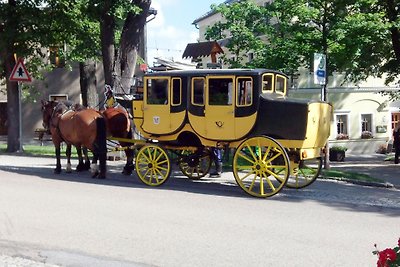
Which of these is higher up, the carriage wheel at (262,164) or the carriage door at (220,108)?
the carriage door at (220,108)

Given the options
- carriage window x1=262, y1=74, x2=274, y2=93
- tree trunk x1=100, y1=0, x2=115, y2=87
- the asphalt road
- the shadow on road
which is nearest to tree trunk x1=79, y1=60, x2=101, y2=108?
tree trunk x1=100, y1=0, x2=115, y2=87

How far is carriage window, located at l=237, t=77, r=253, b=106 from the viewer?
11445 mm

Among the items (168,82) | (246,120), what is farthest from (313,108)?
(168,82)

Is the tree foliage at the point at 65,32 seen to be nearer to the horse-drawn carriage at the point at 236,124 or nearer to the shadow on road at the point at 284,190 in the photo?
the shadow on road at the point at 284,190

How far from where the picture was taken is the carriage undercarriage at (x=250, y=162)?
36.7 ft

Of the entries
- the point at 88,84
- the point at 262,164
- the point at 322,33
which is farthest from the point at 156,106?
the point at 88,84

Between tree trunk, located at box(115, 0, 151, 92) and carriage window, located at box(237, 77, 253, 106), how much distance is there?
7.08 meters

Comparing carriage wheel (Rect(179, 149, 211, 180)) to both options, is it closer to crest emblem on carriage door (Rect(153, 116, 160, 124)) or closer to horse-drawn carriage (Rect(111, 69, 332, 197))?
horse-drawn carriage (Rect(111, 69, 332, 197))

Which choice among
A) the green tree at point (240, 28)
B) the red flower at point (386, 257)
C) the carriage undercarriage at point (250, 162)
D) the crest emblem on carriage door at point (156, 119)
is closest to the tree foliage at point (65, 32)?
the green tree at point (240, 28)

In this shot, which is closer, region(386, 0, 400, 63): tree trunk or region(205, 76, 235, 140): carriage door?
region(205, 76, 235, 140): carriage door

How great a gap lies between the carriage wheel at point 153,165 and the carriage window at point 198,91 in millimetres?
1344

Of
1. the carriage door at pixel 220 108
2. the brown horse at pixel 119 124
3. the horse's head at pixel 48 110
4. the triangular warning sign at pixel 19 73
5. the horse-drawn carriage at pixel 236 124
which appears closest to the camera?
the horse-drawn carriage at pixel 236 124

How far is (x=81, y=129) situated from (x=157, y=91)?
7.62ft

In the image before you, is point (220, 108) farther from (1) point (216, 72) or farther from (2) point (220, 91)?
(1) point (216, 72)
